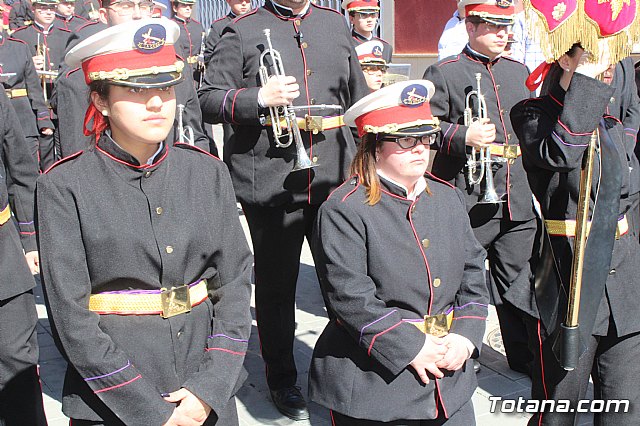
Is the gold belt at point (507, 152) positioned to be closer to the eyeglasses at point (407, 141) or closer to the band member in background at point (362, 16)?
the eyeglasses at point (407, 141)

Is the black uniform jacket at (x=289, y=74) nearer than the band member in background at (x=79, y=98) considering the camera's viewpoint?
No

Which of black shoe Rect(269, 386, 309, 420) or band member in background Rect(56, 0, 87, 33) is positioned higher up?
band member in background Rect(56, 0, 87, 33)

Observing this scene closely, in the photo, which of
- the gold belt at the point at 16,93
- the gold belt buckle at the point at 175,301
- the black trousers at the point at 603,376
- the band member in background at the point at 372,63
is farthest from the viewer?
the gold belt at the point at 16,93

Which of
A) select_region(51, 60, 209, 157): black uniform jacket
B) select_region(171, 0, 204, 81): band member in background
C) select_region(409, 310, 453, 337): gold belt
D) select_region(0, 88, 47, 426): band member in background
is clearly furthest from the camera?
select_region(171, 0, 204, 81): band member in background

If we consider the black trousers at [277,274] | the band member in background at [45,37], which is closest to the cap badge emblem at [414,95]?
the black trousers at [277,274]

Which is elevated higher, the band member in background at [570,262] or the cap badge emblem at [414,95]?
the cap badge emblem at [414,95]

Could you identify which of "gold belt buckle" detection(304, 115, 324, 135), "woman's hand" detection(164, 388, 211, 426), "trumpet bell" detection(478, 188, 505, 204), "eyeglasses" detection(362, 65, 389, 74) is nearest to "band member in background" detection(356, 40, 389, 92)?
"eyeglasses" detection(362, 65, 389, 74)

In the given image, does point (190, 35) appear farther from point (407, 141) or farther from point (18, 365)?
point (407, 141)

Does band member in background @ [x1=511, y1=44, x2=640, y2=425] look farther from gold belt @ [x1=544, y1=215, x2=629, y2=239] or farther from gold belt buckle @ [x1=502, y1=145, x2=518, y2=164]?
gold belt buckle @ [x1=502, y1=145, x2=518, y2=164]

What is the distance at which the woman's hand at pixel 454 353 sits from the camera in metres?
3.18

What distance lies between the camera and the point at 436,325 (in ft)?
10.7

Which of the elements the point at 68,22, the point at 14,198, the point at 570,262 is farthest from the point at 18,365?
the point at 68,22

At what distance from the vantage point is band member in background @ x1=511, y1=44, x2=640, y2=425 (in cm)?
349

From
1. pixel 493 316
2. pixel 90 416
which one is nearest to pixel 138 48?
pixel 90 416
